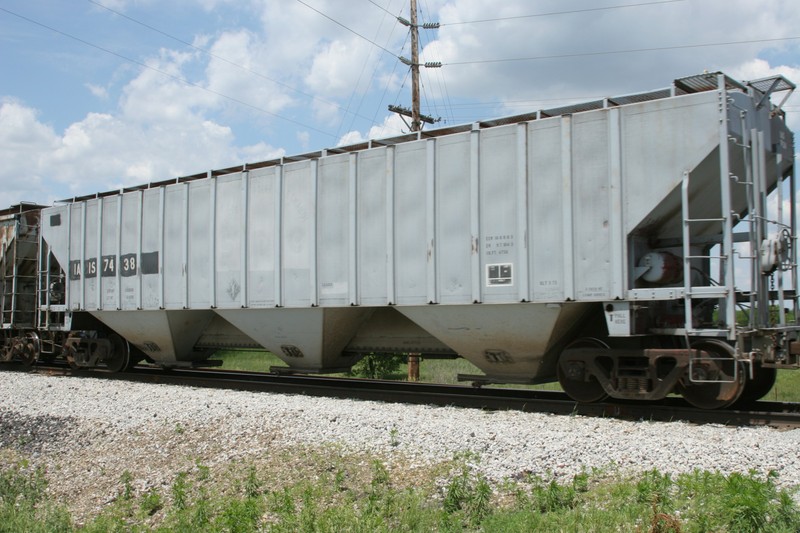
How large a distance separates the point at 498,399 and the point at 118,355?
10.0m

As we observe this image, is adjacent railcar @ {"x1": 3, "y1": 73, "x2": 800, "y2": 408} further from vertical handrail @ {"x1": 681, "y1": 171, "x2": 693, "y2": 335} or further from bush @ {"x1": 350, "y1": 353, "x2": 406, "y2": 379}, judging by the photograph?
bush @ {"x1": 350, "y1": 353, "x2": 406, "y2": 379}

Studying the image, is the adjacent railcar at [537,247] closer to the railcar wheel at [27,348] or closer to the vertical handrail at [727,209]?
the vertical handrail at [727,209]

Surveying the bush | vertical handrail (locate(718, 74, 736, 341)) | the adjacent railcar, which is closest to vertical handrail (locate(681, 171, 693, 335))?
the adjacent railcar

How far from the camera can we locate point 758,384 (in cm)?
934

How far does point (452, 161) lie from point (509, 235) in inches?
58.3

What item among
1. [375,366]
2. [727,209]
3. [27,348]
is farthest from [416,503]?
[27,348]

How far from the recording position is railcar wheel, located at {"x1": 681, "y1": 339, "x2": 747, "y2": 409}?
8062mm

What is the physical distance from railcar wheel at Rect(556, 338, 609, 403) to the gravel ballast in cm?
95

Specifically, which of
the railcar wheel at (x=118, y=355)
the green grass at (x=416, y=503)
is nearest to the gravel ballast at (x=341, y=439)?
the green grass at (x=416, y=503)

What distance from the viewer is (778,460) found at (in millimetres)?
6023

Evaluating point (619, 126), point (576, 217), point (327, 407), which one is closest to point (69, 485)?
point (327, 407)

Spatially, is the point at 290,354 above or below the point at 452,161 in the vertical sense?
below

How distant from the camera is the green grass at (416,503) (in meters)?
4.68

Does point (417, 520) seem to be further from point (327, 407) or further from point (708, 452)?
point (327, 407)
